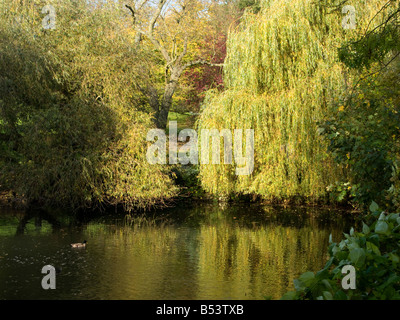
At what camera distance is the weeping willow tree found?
1284 cm

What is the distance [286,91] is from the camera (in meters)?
13.3

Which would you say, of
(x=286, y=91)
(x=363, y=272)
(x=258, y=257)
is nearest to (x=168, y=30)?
(x=286, y=91)

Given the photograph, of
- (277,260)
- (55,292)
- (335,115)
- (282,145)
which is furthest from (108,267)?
(282,145)

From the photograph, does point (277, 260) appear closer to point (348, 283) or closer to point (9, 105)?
point (348, 283)

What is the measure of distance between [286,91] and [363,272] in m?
11.3

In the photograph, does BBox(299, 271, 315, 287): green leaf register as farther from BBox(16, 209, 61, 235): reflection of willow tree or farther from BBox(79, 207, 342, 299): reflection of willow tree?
BBox(16, 209, 61, 235): reflection of willow tree

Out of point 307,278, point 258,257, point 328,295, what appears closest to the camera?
point 328,295

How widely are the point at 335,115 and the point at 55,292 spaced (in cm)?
668

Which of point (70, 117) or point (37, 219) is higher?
point (70, 117)

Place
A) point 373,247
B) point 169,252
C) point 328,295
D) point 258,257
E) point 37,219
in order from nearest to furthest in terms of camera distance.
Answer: point 328,295
point 373,247
point 258,257
point 169,252
point 37,219

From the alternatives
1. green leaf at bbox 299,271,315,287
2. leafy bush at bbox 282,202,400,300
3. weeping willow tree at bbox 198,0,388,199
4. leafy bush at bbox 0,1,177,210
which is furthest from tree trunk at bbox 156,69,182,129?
green leaf at bbox 299,271,315,287

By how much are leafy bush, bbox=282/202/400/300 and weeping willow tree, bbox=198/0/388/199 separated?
10416mm

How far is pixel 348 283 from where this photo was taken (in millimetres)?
2480

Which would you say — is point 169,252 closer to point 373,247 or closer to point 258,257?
point 258,257
